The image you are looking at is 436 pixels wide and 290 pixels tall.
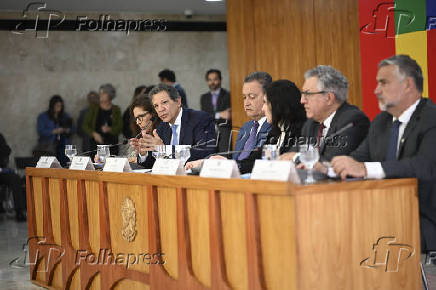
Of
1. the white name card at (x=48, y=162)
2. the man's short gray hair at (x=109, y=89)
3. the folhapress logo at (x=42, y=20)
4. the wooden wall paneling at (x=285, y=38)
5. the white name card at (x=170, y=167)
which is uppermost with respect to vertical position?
the folhapress logo at (x=42, y=20)

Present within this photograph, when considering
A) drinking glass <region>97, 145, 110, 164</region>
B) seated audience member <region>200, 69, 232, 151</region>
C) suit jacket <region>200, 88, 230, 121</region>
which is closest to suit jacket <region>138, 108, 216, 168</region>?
drinking glass <region>97, 145, 110, 164</region>

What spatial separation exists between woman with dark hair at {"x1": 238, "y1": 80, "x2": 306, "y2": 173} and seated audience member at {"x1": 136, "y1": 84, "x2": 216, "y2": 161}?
110 centimetres

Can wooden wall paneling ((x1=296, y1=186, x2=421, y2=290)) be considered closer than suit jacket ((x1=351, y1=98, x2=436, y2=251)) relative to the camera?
Yes

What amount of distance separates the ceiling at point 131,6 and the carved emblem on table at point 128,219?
6.69 m

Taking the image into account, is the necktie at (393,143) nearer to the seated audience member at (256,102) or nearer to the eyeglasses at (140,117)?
the seated audience member at (256,102)

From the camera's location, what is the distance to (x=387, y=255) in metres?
2.53

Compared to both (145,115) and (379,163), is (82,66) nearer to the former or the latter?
(145,115)

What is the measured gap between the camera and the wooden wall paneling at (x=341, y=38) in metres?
5.54

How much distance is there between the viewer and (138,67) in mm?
10969

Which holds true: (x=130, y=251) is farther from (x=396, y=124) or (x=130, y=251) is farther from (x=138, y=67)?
(x=138, y=67)

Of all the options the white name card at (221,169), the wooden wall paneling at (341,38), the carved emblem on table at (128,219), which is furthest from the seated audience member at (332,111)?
the wooden wall paneling at (341,38)

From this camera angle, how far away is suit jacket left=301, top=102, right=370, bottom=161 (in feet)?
10.3

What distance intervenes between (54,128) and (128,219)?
6.98m

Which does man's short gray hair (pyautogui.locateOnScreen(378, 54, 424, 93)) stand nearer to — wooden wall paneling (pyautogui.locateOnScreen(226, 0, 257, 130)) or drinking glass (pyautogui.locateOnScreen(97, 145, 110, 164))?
drinking glass (pyautogui.locateOnScreen(97, 145, 110, 164))
